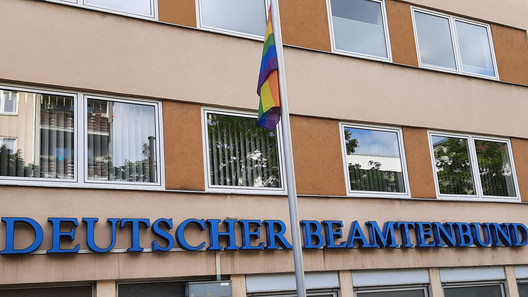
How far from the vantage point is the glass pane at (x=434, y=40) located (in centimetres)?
1361

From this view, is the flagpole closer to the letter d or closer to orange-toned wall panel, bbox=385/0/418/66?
the letter d

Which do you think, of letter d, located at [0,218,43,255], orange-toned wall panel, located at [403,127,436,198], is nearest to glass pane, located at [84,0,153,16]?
letter d, located at [0,218,43,255]

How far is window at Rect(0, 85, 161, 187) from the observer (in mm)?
9039

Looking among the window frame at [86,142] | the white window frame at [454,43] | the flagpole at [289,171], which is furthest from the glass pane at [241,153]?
the white window frame at [454,43]

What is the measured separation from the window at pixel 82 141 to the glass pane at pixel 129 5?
1.53 m

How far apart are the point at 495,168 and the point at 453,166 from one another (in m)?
1.24

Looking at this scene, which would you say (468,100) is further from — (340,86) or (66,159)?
(66,159)

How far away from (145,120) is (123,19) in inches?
63.6

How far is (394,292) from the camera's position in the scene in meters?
11.4

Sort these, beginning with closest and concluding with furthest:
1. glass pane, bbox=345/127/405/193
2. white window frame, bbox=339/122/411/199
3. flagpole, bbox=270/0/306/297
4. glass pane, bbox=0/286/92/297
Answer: flagpole, bbox=270/0/306/297, glass pane, bbox=0/286/92/297, white window frame, bbox=339/122/411/199, glass pane, bbox=345/127/405/193

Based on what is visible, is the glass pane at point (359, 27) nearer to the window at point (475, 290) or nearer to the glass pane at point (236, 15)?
the glass pane at point (236, 15)

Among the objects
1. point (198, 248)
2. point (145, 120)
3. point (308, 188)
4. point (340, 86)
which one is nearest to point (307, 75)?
point (340, 86)

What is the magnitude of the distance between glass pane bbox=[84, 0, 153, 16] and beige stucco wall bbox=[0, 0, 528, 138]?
0.84 ft

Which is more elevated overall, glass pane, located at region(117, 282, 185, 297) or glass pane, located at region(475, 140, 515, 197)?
glass pane, located at region(475, 140, 515, 197)
